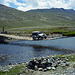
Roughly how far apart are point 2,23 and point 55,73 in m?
163

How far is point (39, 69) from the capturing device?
13.2 m

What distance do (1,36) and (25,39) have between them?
29.4ft

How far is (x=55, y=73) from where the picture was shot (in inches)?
479

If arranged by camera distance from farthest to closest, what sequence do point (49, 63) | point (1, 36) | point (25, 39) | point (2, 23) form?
point (2, 23) → point (1, 36) → point (25, 39) → point (49, 63)

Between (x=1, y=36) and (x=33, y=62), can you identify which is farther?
(x=1, y=36)

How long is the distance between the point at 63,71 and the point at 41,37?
128 ft

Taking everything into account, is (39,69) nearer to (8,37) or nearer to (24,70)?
(24,70)

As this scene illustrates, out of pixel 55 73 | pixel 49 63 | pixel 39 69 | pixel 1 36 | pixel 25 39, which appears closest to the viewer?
Answer: pixel 55 73

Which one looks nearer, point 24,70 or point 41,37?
point 24,70

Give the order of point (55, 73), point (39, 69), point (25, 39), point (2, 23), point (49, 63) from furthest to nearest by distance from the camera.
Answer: point (2, 23) < point (25, 39) < point (49, 63) < point (39, 69) < point (55, 73)

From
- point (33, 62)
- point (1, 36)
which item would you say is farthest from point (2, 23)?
point (33, 62)

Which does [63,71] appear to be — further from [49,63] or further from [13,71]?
[13,71]

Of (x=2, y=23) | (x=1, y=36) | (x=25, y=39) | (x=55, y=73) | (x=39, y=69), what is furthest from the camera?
(x=2, y=23)

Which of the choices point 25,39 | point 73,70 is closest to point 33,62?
point 73,70
